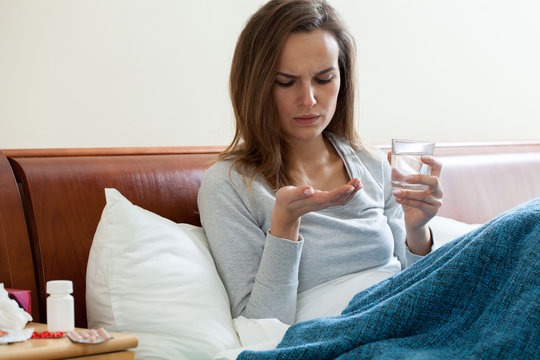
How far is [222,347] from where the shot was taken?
1.24m

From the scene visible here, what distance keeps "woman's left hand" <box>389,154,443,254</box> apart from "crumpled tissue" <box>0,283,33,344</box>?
26.6 inches

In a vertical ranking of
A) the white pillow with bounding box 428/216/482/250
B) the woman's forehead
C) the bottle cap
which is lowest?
the white pillow with bounding box 428/216/482/250

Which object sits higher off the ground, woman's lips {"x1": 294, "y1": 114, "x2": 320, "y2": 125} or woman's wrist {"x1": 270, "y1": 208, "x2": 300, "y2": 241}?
woman's lips {"x1": 294, "y1": 114, "x2": 320, "y2": 125}

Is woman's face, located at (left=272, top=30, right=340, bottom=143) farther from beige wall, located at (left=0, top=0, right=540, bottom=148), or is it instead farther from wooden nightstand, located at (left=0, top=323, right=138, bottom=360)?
wooden nightstand, located at (left=0, top=323, right=138, bottom=360)

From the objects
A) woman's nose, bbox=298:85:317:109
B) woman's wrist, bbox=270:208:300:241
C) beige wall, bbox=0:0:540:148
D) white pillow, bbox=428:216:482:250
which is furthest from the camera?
white pillow, bbox=428:216:482:250

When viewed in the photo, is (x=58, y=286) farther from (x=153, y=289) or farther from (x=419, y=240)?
(x=419, y=240)

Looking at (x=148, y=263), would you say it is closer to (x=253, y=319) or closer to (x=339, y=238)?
(x=253, y=319)

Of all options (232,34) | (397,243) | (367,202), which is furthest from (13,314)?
(232,34)

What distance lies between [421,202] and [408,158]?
141 mm

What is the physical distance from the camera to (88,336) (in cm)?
98

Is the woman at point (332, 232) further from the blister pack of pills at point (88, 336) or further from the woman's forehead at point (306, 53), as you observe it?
the blister pack of pills at point (88, 336)

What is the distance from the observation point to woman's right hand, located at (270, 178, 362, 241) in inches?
46.4

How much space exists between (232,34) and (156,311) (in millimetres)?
1110

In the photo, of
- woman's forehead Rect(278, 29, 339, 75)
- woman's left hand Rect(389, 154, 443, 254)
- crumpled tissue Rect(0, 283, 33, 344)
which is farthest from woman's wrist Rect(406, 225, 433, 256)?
crumpled tissue Rect(0, 283, 33, 344)
